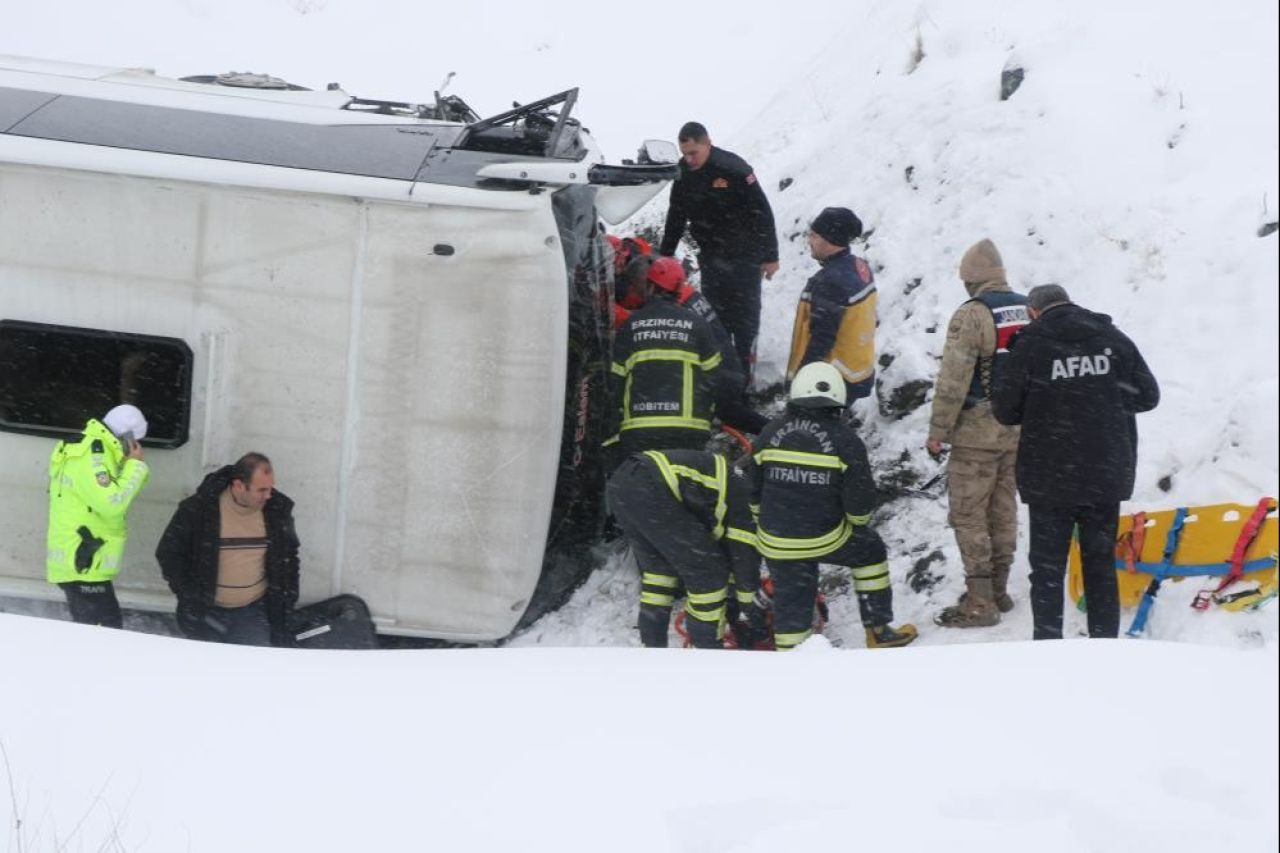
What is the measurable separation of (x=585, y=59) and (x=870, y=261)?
29.4 feet

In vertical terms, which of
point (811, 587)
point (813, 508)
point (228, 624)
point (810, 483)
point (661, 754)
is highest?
point (810, 483)

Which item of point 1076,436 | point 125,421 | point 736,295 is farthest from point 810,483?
point 125,421

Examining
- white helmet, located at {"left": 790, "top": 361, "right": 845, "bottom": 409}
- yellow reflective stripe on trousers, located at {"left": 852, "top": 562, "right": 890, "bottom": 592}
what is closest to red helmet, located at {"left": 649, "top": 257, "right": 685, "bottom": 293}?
white helmet, located at {"left": 790, "top": 361, "right": 845, "bottom": 409}

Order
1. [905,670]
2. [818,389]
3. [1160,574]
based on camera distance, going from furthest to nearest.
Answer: [818,389]
[1160,574]
[905,670]

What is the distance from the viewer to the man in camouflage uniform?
→ 638cm

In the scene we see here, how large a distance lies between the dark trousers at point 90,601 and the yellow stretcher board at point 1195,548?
14.1 feet

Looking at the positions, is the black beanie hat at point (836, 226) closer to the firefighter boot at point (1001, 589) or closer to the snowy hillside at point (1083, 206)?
the snowy hillside at point (1083, 206)

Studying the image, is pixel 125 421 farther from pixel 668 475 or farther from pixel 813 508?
pixel 813 508

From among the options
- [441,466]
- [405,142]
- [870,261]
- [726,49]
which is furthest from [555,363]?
[726,49]

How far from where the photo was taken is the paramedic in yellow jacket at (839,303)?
7.14m

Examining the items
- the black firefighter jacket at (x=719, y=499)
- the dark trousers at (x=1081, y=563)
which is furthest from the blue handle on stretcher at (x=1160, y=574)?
the black firefighter jacket at (x=719, y=499)

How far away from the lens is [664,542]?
21.1ft

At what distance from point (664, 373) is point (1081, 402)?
200 centimetres

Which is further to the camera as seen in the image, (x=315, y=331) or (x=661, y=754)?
(x=315, y=331)
